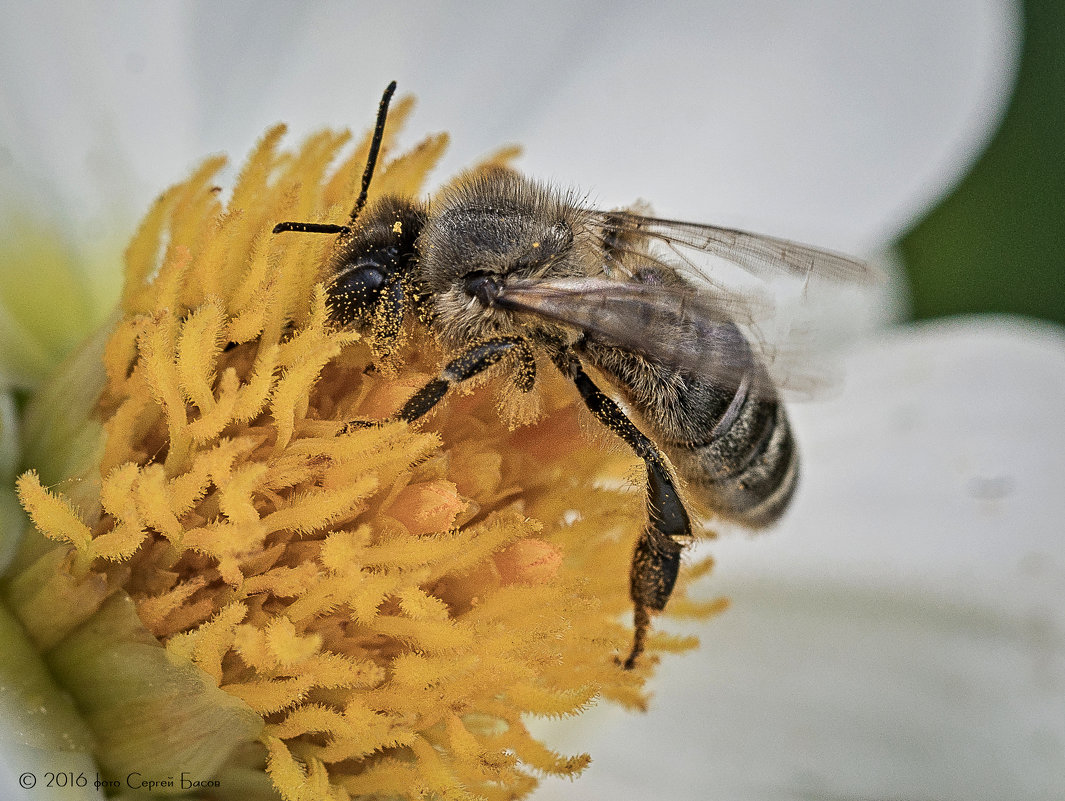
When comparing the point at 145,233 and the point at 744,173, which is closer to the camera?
the point at 145,233

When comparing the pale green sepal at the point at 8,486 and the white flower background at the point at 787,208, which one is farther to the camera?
the white flower background at the point at 787,208

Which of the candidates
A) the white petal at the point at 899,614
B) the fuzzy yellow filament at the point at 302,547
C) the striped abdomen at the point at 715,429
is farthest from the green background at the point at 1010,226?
the fuzzy yellow filament at the point at 302,547

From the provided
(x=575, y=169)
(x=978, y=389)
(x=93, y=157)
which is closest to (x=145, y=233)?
(x=93, y=157)

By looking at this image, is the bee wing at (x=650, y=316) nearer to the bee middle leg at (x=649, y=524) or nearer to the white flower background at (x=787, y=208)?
the bee middle leg at (x=649, y=524)

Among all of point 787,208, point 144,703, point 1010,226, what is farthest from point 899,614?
point 144,703

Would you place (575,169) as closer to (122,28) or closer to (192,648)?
(122,28)

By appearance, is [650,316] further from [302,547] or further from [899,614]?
[899,614]

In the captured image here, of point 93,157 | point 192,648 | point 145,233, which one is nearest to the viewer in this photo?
point 192,648
